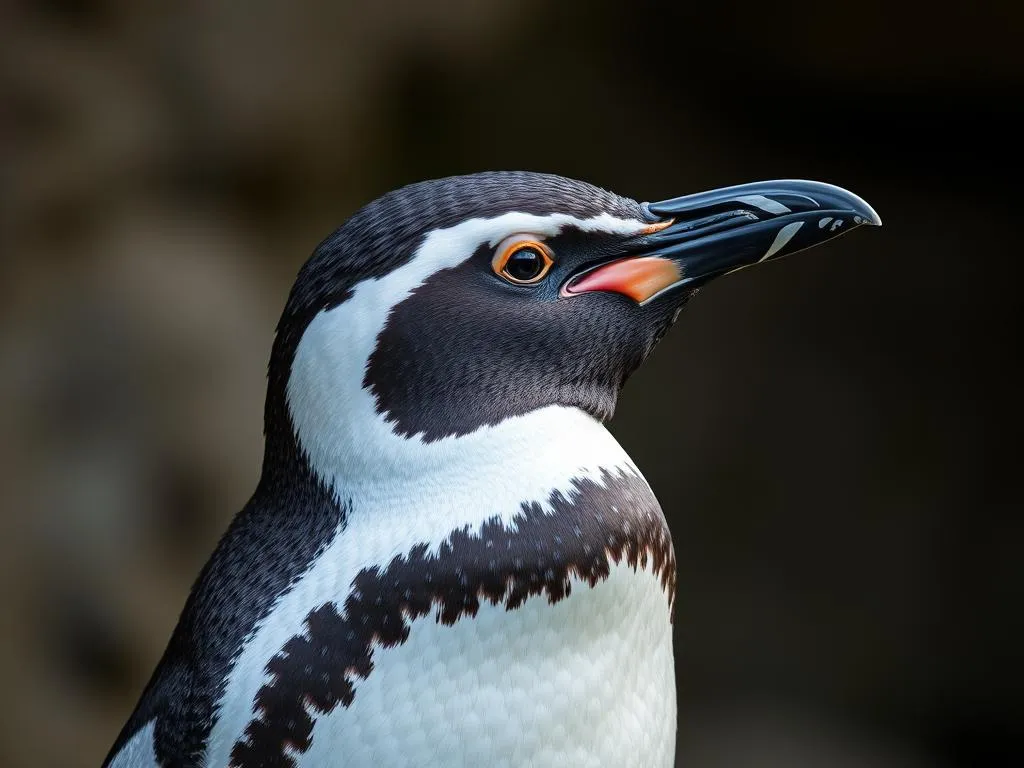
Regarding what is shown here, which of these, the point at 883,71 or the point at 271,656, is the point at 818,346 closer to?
the point at 883,71

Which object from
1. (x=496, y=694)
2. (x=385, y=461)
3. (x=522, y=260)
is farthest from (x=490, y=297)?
(x=496, y=694)

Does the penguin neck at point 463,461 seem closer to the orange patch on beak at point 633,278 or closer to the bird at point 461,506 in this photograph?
the bird at point 461,506

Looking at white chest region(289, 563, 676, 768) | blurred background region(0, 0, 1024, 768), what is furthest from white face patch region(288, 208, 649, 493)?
blurred background region(0, 0, 1024, 768)

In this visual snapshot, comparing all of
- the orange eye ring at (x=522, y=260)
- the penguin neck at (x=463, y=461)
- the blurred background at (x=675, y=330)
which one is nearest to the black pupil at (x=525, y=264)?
the orange eye ring at (x=522, y=260)

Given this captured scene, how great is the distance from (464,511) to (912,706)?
2414 mm

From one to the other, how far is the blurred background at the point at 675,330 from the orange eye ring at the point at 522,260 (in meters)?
1.30

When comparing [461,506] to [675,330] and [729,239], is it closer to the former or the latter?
[729,239]

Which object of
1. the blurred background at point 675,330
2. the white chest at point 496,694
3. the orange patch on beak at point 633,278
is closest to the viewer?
the white chest at point 496,694

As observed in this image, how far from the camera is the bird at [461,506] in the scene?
2.86ft

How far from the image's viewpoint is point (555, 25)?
2529 millimetres

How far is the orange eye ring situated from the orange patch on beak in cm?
3

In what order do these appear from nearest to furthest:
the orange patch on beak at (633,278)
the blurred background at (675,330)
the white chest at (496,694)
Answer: the white chest at (496,694), the orange patch on beak at (633,278), the blurred background at (675,330)

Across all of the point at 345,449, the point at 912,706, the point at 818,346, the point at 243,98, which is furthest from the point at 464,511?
the point at 912,706

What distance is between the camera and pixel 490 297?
95 centimetres
